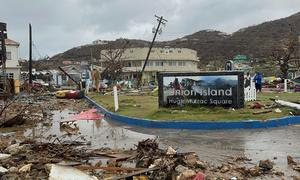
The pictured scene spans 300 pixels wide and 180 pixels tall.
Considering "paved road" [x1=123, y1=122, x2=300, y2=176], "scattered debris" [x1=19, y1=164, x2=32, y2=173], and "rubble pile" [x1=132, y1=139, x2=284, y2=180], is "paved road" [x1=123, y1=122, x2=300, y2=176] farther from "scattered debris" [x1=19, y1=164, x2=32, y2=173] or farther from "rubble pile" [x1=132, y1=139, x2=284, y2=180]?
"scattered debris" [x1=19, y1=164, x2=32, y2=173]

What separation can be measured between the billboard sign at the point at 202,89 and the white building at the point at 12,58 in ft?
161

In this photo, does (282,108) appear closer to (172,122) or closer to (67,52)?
(172,122)

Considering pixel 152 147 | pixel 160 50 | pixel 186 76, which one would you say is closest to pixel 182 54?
pixel 160 50

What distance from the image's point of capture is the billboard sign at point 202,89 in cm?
1689

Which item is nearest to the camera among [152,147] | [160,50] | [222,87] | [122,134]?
[152,147]

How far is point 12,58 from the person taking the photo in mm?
64812

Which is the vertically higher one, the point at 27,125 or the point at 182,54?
the point at 182,54

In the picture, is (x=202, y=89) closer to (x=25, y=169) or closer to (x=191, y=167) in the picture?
(x=191, y=167)

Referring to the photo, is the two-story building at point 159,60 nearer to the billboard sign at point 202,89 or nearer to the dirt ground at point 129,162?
the billboard sign at point 202,89

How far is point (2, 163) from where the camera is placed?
8719 millimetres

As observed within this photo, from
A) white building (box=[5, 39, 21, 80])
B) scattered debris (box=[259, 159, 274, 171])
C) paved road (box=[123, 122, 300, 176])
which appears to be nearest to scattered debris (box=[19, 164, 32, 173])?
paved road (box=[123, 122, 300, 176])

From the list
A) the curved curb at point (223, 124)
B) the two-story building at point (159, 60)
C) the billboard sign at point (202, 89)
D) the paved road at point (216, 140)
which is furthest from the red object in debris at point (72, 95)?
the two-story building at point (159, 60)

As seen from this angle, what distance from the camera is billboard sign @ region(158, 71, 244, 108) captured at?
16891 mm

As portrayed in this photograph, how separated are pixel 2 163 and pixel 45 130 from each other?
7394 millimetres
